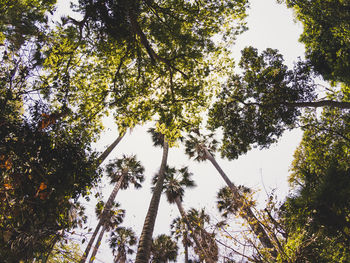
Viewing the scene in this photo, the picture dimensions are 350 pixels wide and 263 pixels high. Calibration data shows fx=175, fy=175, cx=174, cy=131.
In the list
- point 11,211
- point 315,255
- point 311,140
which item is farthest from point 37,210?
point 311,140

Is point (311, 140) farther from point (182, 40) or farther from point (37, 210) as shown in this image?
point (37, 210)

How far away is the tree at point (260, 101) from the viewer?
9.63m

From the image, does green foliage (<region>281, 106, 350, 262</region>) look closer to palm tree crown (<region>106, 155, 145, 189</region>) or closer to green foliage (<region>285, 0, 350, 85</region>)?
green foliage (<region>285, 0, 350, 85</region>)

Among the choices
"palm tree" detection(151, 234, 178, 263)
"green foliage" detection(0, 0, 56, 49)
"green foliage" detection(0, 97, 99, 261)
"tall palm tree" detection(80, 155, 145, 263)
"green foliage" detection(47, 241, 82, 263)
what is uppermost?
"tall palm tree" detection(80, 155, 145, 263)

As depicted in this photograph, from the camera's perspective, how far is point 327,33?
9891 mm

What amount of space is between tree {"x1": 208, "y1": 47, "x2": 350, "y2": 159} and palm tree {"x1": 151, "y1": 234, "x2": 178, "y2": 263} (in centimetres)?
1545

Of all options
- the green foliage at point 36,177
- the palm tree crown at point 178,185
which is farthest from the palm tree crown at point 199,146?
the green foliage at point 36,177

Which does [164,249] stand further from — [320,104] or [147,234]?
[320,104]

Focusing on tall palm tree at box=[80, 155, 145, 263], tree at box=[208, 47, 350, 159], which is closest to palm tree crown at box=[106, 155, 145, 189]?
tall palm tree at box=[80, 155, 145, 263]

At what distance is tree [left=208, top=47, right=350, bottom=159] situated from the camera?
31.6 ft

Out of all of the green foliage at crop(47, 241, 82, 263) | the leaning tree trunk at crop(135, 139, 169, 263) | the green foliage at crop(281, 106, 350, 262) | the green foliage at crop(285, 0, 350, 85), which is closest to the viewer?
the green foliage at crop(47, 241, 82, 263)

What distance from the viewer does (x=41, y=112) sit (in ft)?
19.8

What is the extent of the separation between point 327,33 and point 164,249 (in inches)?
927

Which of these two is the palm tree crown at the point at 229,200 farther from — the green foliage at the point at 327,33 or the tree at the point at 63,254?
the green foliage at the point at 327,33
